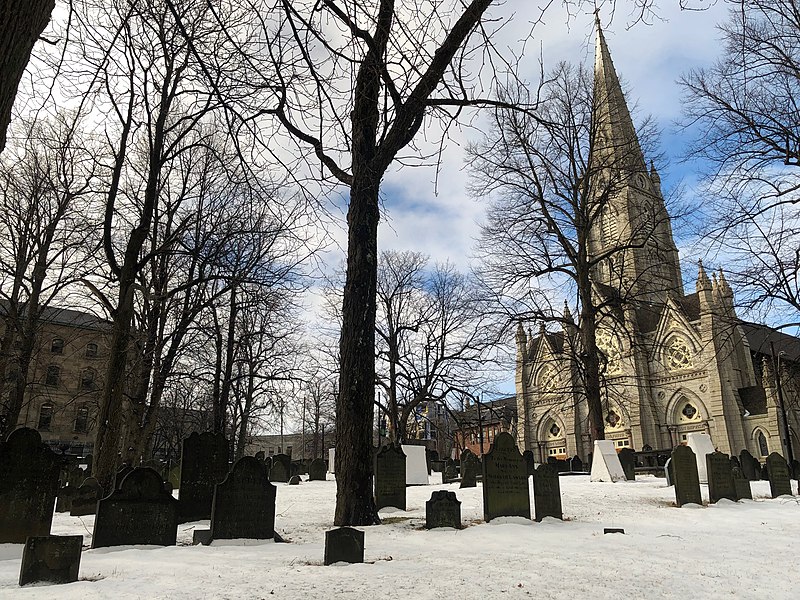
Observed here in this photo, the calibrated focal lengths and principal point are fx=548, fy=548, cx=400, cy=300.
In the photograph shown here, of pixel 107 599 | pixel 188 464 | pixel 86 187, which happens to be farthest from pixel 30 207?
pixel 107 599

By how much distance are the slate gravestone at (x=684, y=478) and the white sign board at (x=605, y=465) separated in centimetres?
527

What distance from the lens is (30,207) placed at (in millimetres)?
15711

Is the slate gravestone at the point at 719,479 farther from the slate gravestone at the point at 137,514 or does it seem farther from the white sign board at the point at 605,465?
the slate gravestone at the point at 137,514

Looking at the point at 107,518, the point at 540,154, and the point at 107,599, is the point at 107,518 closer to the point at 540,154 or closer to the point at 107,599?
the point at 107,599

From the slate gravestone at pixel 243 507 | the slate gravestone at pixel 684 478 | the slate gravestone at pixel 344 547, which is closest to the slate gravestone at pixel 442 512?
the slate gravestone at pixel 243 507

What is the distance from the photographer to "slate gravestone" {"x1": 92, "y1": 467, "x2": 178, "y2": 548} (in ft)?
19.5

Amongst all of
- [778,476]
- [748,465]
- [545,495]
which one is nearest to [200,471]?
[545,495]

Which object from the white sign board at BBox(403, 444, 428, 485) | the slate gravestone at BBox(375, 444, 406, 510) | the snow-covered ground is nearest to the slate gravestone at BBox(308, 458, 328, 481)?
the white sign board at BBox(403, 444, 428, 485)

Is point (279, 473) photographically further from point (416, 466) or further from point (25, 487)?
point (25, 487)

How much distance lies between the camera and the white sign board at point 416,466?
57.4ft

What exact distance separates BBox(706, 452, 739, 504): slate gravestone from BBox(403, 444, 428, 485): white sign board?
873cm

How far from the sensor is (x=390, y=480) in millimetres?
10266

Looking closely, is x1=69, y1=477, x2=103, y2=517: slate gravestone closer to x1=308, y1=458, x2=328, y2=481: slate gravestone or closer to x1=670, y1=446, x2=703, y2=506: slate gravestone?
x1=670, y1=446, x2=703, y2=506: slate gravestone

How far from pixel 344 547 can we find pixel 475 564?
116cm
